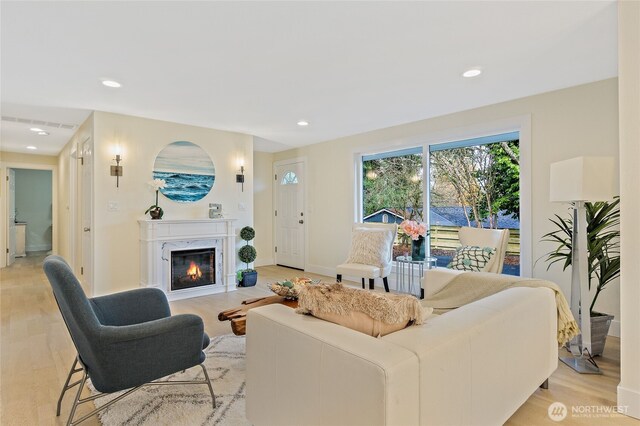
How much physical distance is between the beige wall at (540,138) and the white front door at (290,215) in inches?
34.9

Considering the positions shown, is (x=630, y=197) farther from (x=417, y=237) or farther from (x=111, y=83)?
(x=111, y=83)

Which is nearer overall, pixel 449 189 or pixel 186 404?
pixel 186 404

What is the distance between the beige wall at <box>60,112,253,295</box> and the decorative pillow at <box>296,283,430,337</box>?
3593mm

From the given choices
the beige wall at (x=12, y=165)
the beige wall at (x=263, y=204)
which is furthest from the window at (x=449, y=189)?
the beige wall at (x=12, y=165)

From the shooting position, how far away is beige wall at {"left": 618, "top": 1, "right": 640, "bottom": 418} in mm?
1870

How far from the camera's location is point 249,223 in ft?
17.7

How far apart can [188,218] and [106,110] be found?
163 cm

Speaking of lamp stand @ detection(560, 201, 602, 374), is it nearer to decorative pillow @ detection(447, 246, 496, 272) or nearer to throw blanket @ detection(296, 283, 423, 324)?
decorative pillow @ detection(447, 246, 496, 272)

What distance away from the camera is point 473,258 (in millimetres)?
3385

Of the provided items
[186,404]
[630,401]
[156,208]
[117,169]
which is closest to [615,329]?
[630,401]

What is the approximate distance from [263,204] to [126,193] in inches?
115

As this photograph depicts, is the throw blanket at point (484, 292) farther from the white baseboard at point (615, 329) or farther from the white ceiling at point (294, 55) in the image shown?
the white ceiling at point (294, 55)

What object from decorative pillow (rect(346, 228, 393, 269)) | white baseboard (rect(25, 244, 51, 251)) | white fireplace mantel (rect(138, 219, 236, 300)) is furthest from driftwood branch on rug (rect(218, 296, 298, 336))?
white baseboard (rect(25, 244, 51, 251))

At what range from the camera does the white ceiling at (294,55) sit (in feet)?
6.63
